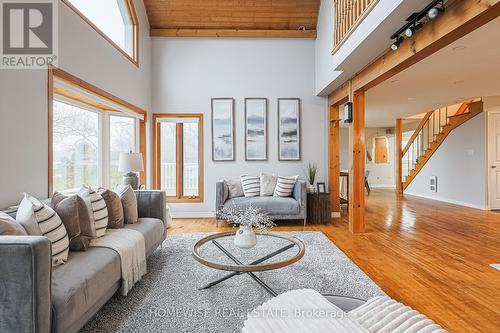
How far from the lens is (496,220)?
505cm

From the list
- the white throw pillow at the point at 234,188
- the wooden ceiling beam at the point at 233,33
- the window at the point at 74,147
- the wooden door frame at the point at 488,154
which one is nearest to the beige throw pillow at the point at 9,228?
the window at the point at 74,147

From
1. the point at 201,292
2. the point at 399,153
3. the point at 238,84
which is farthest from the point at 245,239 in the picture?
the point at 399,153

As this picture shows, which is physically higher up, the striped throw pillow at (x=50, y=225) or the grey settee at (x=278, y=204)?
the striped throw pillow at (x=50, y=225)

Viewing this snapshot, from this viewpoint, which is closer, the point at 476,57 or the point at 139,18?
the point at 476,57

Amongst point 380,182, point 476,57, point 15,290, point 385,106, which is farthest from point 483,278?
point 380,182

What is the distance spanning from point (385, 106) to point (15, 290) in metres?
7.28

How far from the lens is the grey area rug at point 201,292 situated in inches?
75.9

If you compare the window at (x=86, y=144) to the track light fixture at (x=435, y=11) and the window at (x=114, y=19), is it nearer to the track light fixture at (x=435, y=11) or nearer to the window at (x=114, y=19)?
the window at (x=114, y=19)

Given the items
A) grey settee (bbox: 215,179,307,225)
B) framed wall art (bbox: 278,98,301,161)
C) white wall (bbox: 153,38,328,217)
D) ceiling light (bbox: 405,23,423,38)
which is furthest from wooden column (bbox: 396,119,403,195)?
ceiling light (bbox: 405,23,423,38)

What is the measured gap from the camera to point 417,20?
239 centimetres

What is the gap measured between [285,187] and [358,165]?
1.32 metres

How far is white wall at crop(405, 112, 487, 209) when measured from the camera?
622cm

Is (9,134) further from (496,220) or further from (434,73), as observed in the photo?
(496,220)

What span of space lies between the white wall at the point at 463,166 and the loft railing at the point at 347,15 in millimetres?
4620
